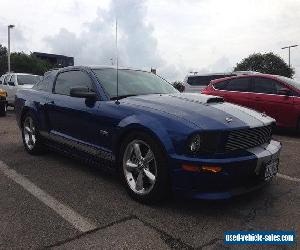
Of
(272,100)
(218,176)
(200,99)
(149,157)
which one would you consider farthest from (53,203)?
(272,100)

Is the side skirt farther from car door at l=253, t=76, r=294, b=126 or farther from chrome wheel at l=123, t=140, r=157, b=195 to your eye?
car door at l=253, t=76, r=294, b=126

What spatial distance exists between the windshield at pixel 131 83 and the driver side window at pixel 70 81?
0.18 m

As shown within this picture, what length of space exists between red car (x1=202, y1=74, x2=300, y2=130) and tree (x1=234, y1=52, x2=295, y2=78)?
49617 mm

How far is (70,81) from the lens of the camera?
18.7ft

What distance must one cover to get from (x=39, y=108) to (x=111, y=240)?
3.36m

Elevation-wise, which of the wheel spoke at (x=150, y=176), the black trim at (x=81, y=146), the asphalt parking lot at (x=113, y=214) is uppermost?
the black trim at (x=81, y=146)

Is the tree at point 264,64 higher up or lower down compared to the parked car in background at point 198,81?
higher up

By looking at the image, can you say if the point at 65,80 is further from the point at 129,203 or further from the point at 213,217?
the point at 213,217

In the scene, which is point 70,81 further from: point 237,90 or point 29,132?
point 237,90

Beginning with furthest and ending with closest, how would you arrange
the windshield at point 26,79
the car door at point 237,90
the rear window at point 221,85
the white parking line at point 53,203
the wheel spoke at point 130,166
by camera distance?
A: the windshield at point 26,79 → the rear window at point 221,85 → the car door at point 237,90 → the wheel spoke at point 130,166 → the white parking line at point 53,203

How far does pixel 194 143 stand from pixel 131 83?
1.75 m

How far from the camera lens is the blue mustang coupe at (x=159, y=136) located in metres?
3.68

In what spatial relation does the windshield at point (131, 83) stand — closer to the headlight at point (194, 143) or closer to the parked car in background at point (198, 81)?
the headlight at point (194, 143)

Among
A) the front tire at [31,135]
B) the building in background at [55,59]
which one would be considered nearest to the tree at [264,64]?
the building in background at [55,59]
